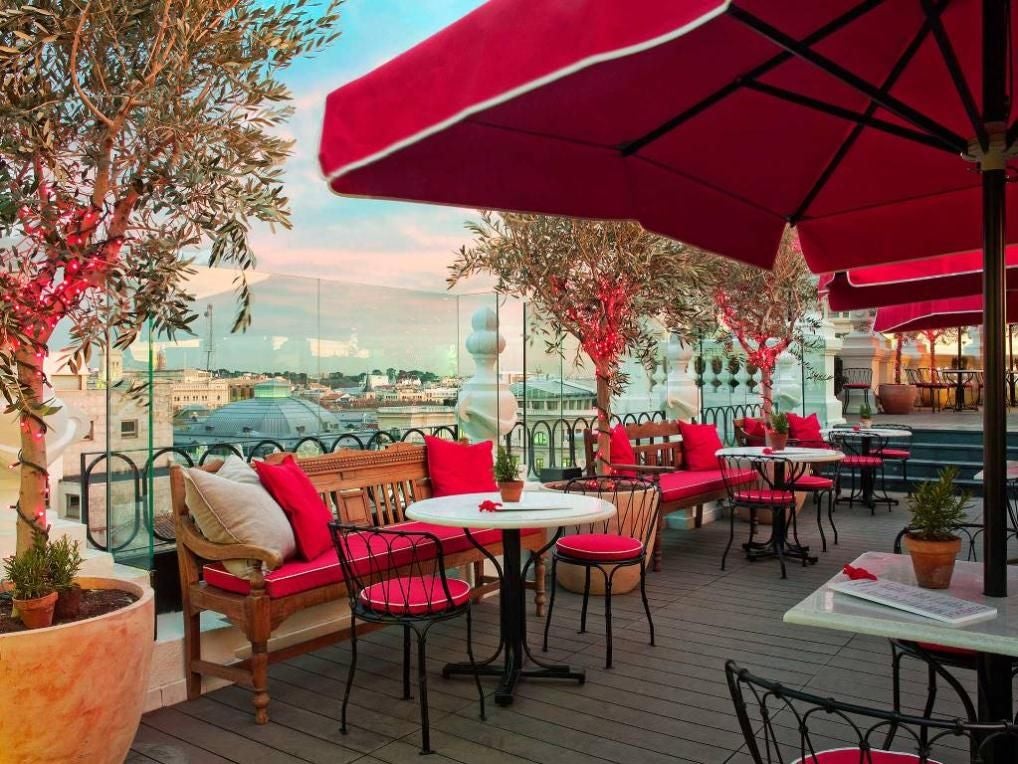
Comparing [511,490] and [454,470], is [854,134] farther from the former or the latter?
[454,470]

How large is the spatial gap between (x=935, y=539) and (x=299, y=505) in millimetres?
2899

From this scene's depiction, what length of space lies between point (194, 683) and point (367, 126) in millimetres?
3004

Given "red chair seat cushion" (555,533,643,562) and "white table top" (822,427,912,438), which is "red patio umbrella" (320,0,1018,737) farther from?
"white table top" (822,427,912,438)

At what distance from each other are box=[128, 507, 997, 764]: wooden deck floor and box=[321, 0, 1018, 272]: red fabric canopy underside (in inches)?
78.1

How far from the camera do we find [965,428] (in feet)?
39.1

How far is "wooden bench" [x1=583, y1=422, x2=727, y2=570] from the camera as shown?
6.52 meters

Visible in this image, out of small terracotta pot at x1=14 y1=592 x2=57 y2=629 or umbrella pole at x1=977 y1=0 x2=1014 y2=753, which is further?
small terracotta pot at x1=14 y1=592 x2=57 y2=629

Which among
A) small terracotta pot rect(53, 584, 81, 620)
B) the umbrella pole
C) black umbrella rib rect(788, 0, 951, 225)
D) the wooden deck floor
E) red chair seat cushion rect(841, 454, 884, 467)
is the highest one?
black umbrella rib rect(788, 0, 951, 225)

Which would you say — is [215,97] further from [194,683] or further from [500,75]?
[194,683]

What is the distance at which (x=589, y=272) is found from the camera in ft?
20.5

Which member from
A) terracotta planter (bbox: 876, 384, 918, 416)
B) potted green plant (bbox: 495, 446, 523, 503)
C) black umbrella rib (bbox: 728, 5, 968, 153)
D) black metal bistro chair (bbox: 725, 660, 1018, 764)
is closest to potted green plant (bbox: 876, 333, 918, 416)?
terracotta planter (bbox: 876, 384, 918, 416)

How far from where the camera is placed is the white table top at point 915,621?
1886 mm

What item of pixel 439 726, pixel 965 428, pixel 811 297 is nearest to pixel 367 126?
pixel 439 726

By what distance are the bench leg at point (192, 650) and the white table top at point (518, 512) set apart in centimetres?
113
